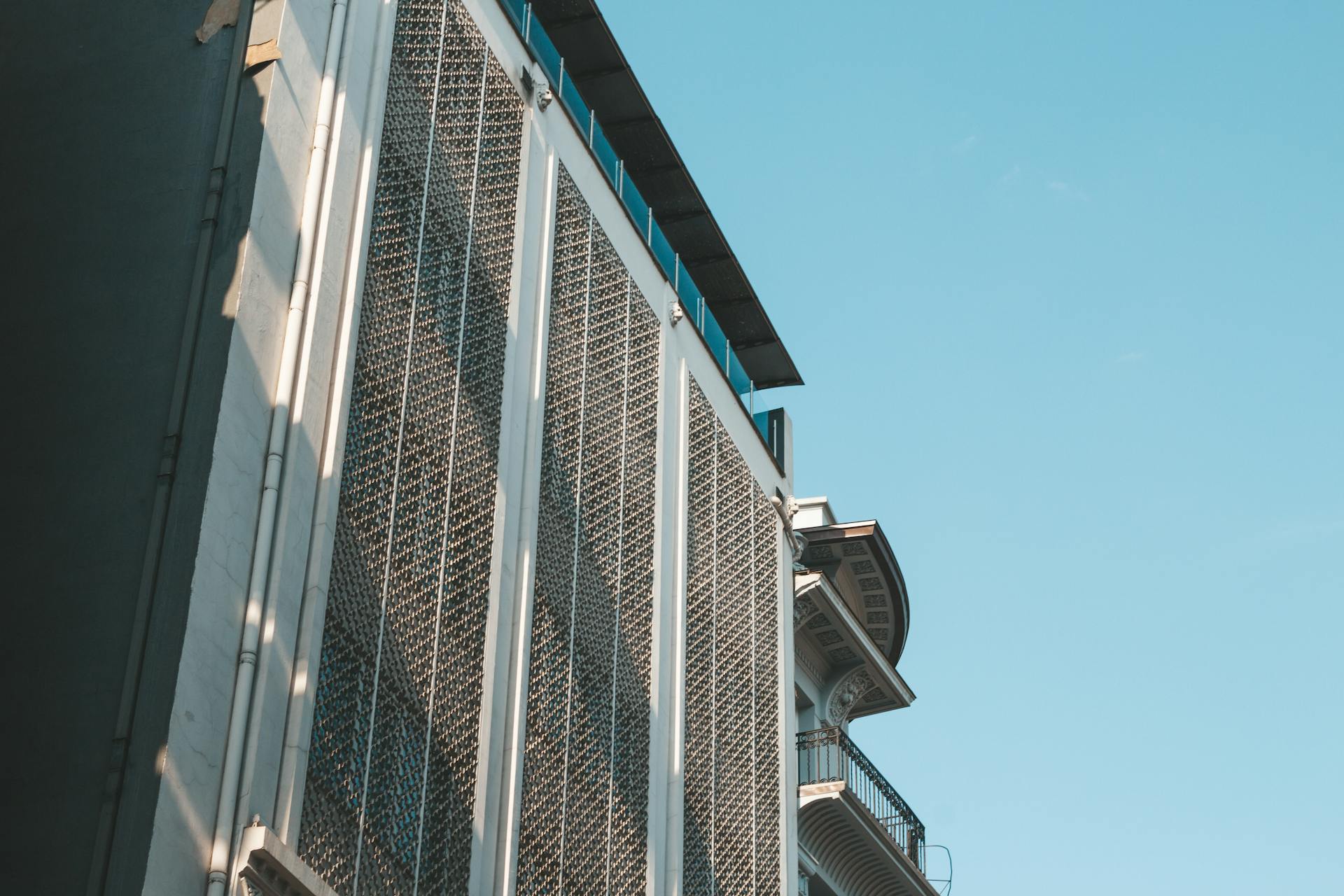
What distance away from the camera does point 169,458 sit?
460 inches

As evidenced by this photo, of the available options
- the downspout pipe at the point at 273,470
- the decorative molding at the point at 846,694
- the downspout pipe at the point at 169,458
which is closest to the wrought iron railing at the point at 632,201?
the downspout pipe at the point at 273,470

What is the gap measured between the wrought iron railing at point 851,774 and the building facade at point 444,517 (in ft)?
16.7

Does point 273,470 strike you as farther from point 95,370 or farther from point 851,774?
point 851,774

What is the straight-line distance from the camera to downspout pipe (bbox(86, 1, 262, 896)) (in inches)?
412

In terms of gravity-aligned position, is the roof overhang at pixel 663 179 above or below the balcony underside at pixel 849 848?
above

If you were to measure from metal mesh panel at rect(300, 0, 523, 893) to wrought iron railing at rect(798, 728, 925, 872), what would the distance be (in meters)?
13.3

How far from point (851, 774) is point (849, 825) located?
1.04 metres

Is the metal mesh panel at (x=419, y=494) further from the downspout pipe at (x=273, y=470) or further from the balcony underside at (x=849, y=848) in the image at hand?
the balcony underside at (x=849, y=848)

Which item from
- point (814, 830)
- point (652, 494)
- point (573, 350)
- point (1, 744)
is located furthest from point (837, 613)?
point (1, 744)

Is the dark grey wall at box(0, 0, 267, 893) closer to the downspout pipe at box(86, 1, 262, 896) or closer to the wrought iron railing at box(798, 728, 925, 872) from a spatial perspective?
the downspout pipe at box(86, 1, 262, 896)

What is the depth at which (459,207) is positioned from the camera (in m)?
15.8

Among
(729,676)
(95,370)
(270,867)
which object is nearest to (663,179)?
(729,676)

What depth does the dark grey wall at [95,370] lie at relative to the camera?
35.5 ft

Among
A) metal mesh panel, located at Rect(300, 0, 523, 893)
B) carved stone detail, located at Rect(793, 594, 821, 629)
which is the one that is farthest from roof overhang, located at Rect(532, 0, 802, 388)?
metal mesh panel, located at Rect(300, 0, 523, 893)
